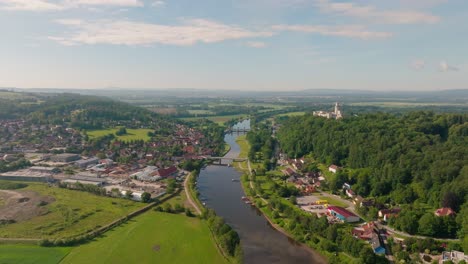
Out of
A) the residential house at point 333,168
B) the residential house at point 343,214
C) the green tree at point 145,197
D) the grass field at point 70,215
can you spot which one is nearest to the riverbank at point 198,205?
the green tree at point 145,197

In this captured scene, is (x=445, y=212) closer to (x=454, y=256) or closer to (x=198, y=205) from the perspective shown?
(x=454, y=256)

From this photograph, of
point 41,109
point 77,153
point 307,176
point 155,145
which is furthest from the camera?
point 41,109

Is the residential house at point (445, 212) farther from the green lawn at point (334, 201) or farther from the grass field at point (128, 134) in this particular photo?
the grass field at point (128, 134)

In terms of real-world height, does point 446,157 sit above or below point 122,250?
above

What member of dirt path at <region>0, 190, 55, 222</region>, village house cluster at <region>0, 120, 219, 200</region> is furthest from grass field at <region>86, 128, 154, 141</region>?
dirt path at <region>0, 190, 55, 222</region>

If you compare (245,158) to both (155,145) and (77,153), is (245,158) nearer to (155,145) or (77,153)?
(155,145)

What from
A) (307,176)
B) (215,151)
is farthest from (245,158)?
(307,176)
